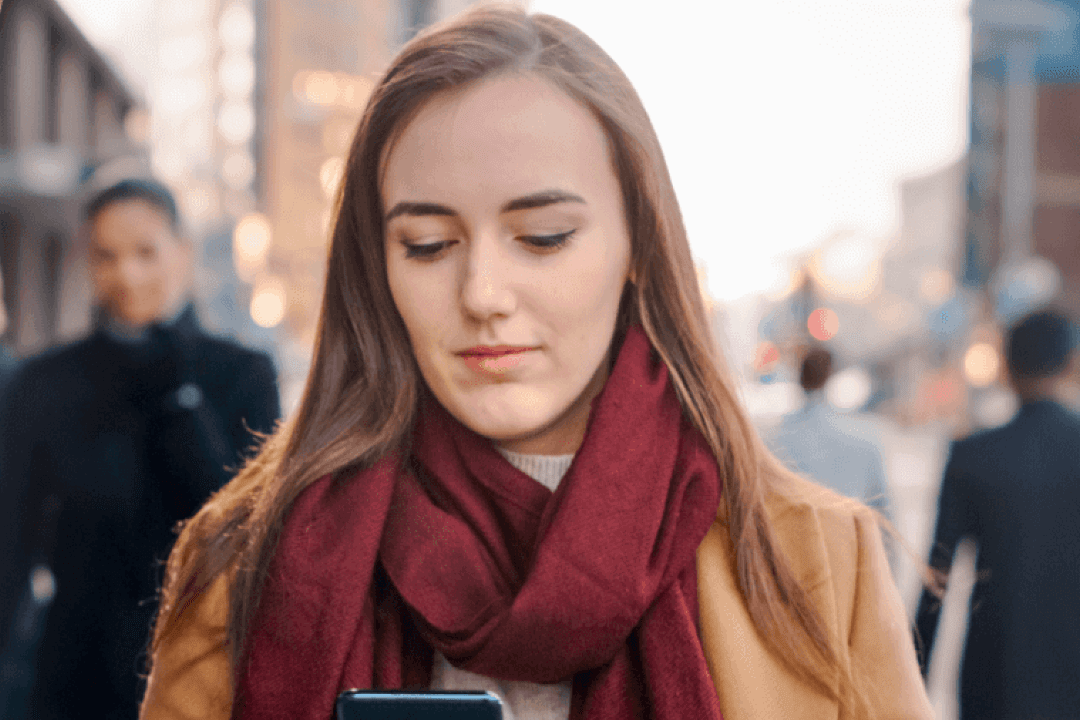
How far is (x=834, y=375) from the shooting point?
4.53m

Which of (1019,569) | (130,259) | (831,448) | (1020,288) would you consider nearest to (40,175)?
(130,259)

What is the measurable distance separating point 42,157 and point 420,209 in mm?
10899

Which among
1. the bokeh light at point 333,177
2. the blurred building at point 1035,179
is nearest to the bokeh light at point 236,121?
the blurred building at point 1035,179

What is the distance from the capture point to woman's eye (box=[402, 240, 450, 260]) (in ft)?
4.73

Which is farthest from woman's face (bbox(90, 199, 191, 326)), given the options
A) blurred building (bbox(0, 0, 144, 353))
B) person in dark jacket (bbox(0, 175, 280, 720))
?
blurred building (bbox(0, 0, 144, 353))

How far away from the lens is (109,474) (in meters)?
2.77

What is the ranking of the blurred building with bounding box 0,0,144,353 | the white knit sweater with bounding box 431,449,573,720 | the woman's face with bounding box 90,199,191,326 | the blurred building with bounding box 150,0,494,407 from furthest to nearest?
the blurred building with bounding box 150,0,494,407
the blurred building with bounding box 0,0,144,353
the woman's face with bounding box 90,199,191,326
the white knit sweater with bounding box 431,449,573,720

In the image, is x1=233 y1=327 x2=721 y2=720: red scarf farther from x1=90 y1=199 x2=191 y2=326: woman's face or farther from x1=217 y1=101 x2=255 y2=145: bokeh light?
x1=217 y1=101 x2=255 y2=145: bokeh light

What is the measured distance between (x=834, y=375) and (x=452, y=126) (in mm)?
3483

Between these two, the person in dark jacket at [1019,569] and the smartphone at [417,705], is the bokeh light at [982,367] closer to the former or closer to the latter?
the person in dark jacket at [1019,569]

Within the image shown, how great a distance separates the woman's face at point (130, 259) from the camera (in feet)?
9.99

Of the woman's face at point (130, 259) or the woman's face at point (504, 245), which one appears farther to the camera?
the woman's face at point (130, 259)

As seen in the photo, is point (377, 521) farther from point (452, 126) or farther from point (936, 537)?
point (936, 537)

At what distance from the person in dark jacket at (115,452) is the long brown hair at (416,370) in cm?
116
